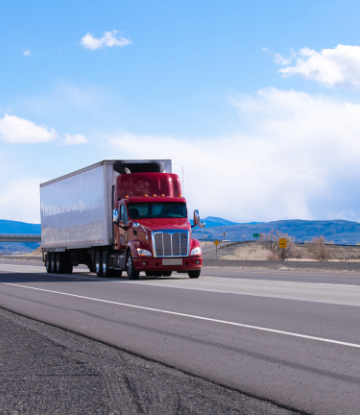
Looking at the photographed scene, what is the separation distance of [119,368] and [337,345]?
2.95m

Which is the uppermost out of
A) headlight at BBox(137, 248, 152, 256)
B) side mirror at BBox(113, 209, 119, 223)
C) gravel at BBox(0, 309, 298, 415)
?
side mirror at BBox(113, 209, 119, 223)

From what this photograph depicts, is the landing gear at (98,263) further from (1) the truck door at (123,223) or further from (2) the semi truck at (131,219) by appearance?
(1) the truck door at (123,223)

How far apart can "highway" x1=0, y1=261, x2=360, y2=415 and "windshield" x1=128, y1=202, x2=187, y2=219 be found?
707 centimetres

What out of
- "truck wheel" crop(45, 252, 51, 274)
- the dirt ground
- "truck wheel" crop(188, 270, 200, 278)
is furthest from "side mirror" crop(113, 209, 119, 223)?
the dirt ground

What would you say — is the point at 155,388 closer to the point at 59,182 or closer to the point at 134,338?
the point at 134,338

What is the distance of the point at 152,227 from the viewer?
72.6 ft

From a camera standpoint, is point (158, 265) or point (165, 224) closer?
point (158, 265)

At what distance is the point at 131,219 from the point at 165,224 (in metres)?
1.40

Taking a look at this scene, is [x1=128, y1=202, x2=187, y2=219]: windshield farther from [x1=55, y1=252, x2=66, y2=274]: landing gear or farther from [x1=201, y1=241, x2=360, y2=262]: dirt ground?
[x1=201, y1=241, x2=360, y2=262]: dirt ground

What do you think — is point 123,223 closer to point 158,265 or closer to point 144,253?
point 144,253

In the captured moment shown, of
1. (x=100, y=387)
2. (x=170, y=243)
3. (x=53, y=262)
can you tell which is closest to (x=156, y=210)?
(x=170, y=243)

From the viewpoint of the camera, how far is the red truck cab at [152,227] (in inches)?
869

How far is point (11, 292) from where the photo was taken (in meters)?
17.1

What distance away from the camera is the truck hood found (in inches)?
873
